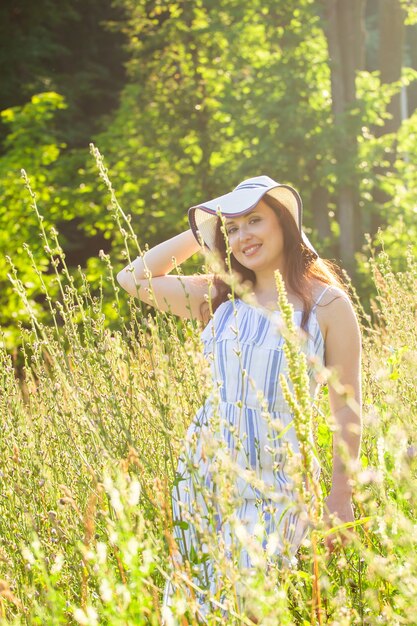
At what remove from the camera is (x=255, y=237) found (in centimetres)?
297

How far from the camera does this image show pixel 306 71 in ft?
39.7

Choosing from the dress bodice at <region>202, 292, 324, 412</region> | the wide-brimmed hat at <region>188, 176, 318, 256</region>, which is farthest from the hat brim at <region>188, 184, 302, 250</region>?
the dress bodice at <region>202, 292, 324, 412</region>

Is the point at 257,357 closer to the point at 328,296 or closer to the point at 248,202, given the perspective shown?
the point at 328,296

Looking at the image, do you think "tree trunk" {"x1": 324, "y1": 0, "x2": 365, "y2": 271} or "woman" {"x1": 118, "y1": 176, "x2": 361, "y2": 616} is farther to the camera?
"tree trunk" {"x1": 324, "y1": 0, "x2": 365, "y2": 271}

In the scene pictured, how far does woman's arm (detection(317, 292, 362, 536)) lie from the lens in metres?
2.55

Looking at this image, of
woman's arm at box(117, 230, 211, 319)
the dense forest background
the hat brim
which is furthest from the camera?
the dense forest background

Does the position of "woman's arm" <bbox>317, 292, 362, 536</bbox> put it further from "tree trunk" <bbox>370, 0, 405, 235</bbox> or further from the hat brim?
"tree trunk" <bbox>370, 0, 405, 235</bbox>

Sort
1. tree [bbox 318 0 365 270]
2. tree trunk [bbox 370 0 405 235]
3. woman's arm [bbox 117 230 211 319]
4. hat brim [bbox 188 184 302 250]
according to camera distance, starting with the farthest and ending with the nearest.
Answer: tree trunk [bbox 370 0 405 235] < tree [bbox 318 0 365 270] < woman's arm [bbox 117 230 211 319] < hat brim [bbox 188 184 302 250]

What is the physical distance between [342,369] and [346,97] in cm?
981

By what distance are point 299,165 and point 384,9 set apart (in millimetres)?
2641

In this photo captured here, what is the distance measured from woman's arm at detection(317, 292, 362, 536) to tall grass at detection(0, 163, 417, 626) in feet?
0.22

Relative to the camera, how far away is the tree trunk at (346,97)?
11.6 meters

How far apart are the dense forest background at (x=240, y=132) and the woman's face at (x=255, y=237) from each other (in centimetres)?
793

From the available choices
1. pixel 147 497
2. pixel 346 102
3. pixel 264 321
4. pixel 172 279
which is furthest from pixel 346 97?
pixel 147 497
